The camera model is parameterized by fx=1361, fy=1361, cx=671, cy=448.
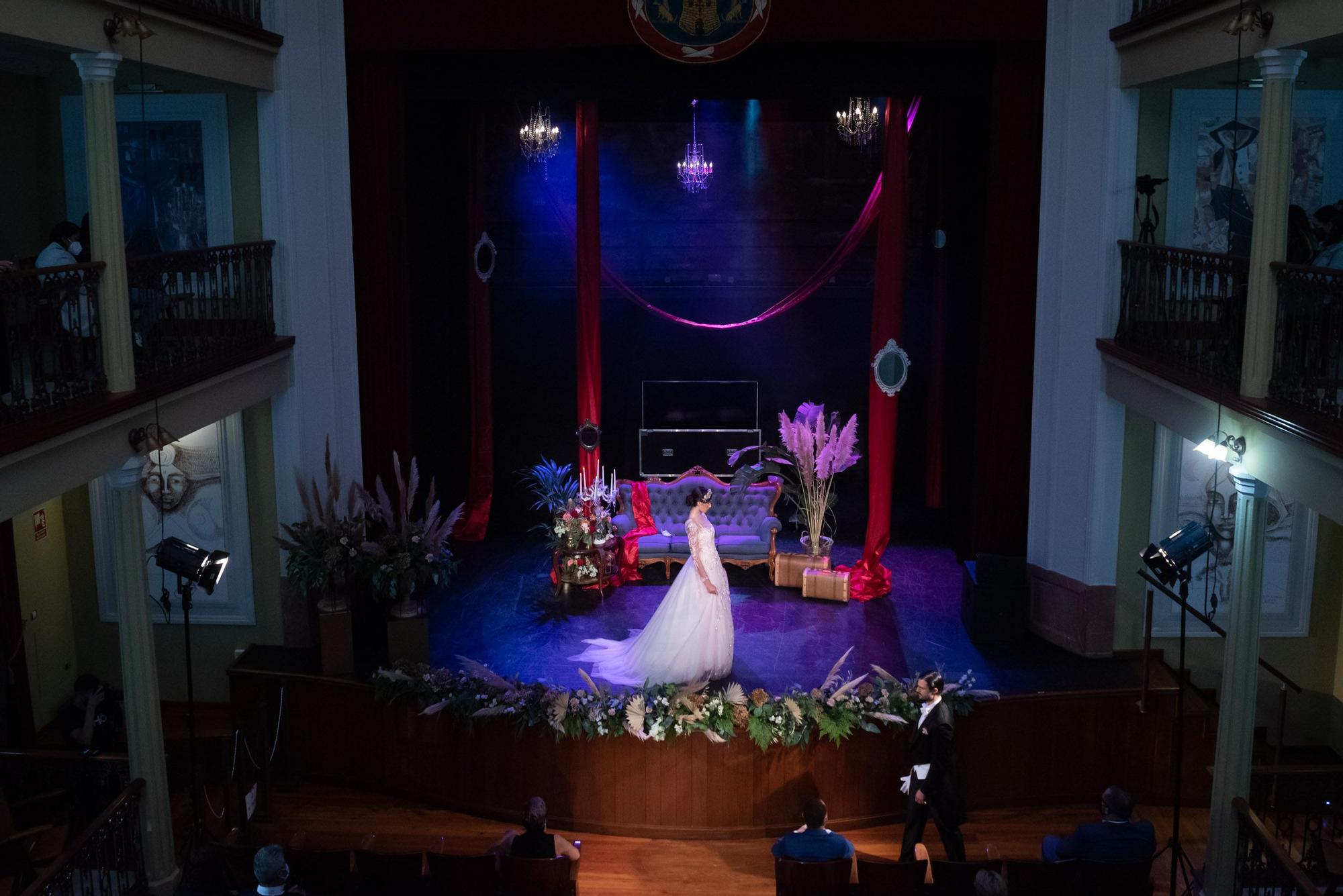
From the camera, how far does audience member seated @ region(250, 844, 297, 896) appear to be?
6.40 m

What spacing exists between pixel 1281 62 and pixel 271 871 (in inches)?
263

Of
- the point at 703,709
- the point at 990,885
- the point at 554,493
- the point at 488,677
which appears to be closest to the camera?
the point at 990,885

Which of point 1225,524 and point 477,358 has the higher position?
point 477,358

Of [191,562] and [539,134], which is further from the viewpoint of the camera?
[539,134]

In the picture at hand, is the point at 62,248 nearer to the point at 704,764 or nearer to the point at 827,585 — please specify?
the point at 704,764

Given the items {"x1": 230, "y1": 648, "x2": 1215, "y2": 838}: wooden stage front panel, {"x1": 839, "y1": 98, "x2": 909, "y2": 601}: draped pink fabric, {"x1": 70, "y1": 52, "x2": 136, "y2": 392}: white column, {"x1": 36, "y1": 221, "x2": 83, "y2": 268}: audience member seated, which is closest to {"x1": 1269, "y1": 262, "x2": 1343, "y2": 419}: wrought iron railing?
{"x1": 230, "y1": 648, "x2": 1215, "y2": 838}: wooden stage front panel

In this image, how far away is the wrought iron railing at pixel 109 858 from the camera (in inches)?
281

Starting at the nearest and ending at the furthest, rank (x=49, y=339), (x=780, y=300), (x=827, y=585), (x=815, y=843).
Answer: (x=49, y=339), (x=815, y=843), (x=827, y=585), (x=780, y=300)

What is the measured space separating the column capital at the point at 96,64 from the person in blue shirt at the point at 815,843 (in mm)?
5782

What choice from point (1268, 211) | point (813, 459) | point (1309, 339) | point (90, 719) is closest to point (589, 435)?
point (813, 459)

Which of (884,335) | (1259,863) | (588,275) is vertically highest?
(588,275)

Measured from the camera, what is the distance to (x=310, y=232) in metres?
10.8

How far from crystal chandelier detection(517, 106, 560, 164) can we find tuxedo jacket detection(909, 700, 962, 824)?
7695 millimetres

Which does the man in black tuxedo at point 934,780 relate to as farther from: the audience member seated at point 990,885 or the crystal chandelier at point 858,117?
the crystal chandelier at point 858,117
